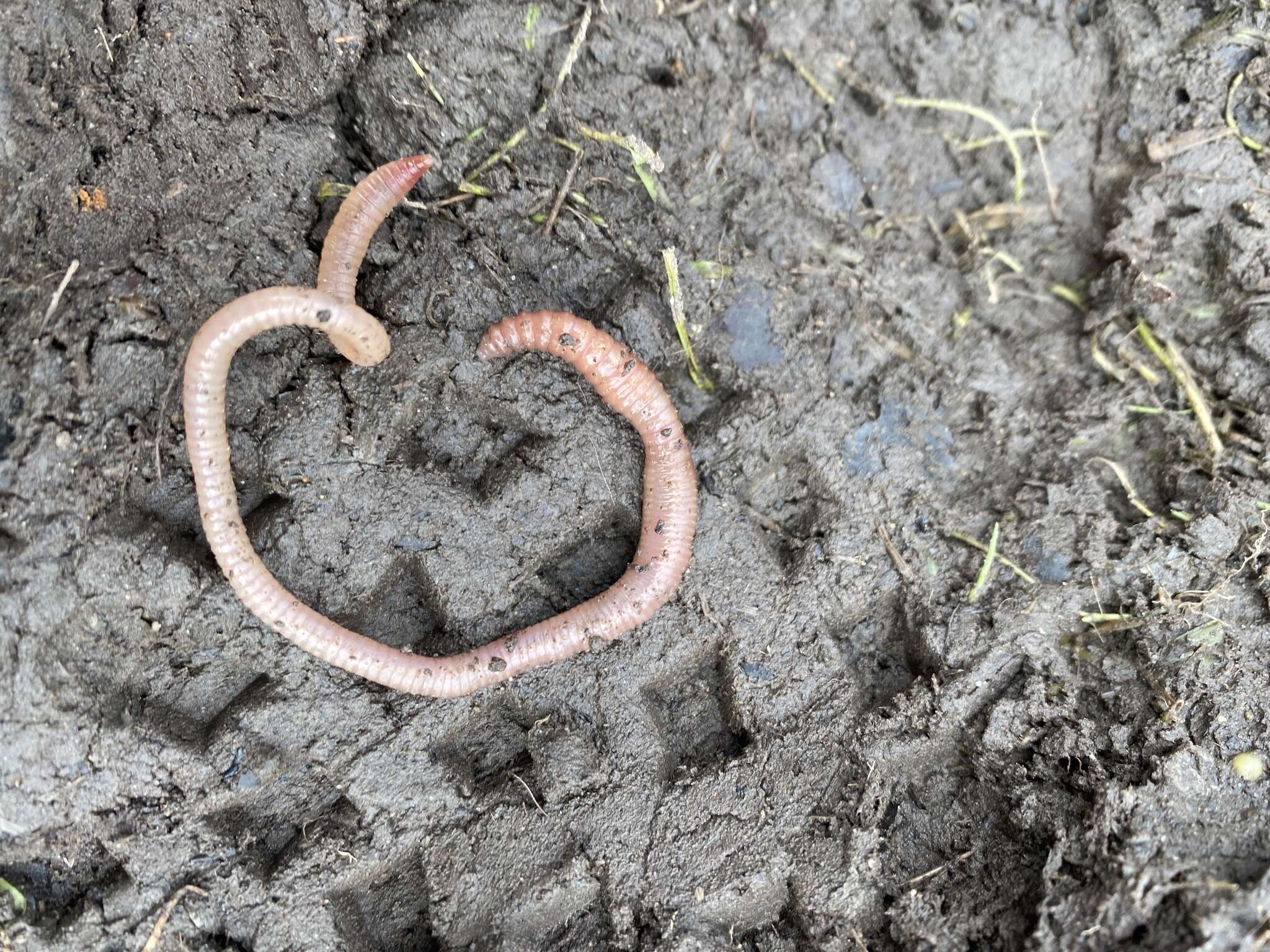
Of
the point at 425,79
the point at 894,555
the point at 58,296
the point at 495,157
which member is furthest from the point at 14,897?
the point at 894,555

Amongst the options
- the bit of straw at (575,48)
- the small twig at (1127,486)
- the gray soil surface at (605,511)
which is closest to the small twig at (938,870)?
the gray soil surface at (605,511)

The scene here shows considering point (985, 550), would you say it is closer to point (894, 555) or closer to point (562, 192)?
point (894, 555)

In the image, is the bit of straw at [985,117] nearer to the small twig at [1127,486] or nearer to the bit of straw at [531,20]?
the small twig at [1127,486]

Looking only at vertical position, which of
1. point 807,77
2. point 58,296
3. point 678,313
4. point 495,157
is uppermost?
point 58,296

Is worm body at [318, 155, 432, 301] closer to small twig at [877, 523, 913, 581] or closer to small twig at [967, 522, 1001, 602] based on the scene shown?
small twig at [877, 523, 913, 581]

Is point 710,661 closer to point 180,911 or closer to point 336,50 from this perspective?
point 180,911

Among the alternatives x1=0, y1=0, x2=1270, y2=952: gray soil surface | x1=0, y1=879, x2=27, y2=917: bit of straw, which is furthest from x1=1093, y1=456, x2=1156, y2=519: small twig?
x1=0, y1=879, x2=27, y2=917: bit of straw
